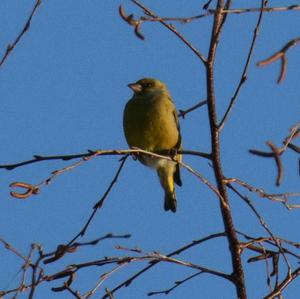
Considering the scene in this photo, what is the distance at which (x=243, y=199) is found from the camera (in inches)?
108

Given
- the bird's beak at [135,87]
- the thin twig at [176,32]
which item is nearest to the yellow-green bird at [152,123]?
the bird's beak at [135,87]

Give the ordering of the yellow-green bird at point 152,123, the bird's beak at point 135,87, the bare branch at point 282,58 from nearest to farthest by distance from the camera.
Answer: the bare branch at point 282,58 → the yellow-green bird at point 152,123 → the bird's beak at point 135,87

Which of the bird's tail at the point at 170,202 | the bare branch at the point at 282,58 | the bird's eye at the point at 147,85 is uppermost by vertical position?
the bird's eye at the point at 147,85

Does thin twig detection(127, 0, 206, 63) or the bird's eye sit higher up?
the bird's eye

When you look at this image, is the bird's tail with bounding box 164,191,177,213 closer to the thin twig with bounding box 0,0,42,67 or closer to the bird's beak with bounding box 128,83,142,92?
the bird's beak with bounding box 128,83,142,92

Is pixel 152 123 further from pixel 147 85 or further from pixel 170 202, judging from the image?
pixel 170 202

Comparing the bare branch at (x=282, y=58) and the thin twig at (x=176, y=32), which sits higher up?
the thin twig at (x=176, y=32)

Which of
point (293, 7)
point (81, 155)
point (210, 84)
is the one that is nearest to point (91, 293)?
point (81, 155)

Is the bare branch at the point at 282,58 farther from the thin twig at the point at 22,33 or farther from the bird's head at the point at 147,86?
the bird's head at the point at 147,86

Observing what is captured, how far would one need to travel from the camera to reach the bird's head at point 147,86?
6.50m

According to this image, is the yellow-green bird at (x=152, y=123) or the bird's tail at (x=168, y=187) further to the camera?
the bird's tail at (x=168, y=187)

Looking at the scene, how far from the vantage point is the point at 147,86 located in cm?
662

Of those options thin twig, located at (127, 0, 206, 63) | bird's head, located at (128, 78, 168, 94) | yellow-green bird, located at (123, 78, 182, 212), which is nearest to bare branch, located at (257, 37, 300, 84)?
thin twig, located at (127, 0, 206, 63)

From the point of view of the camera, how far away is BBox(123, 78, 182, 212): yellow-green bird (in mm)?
5910
